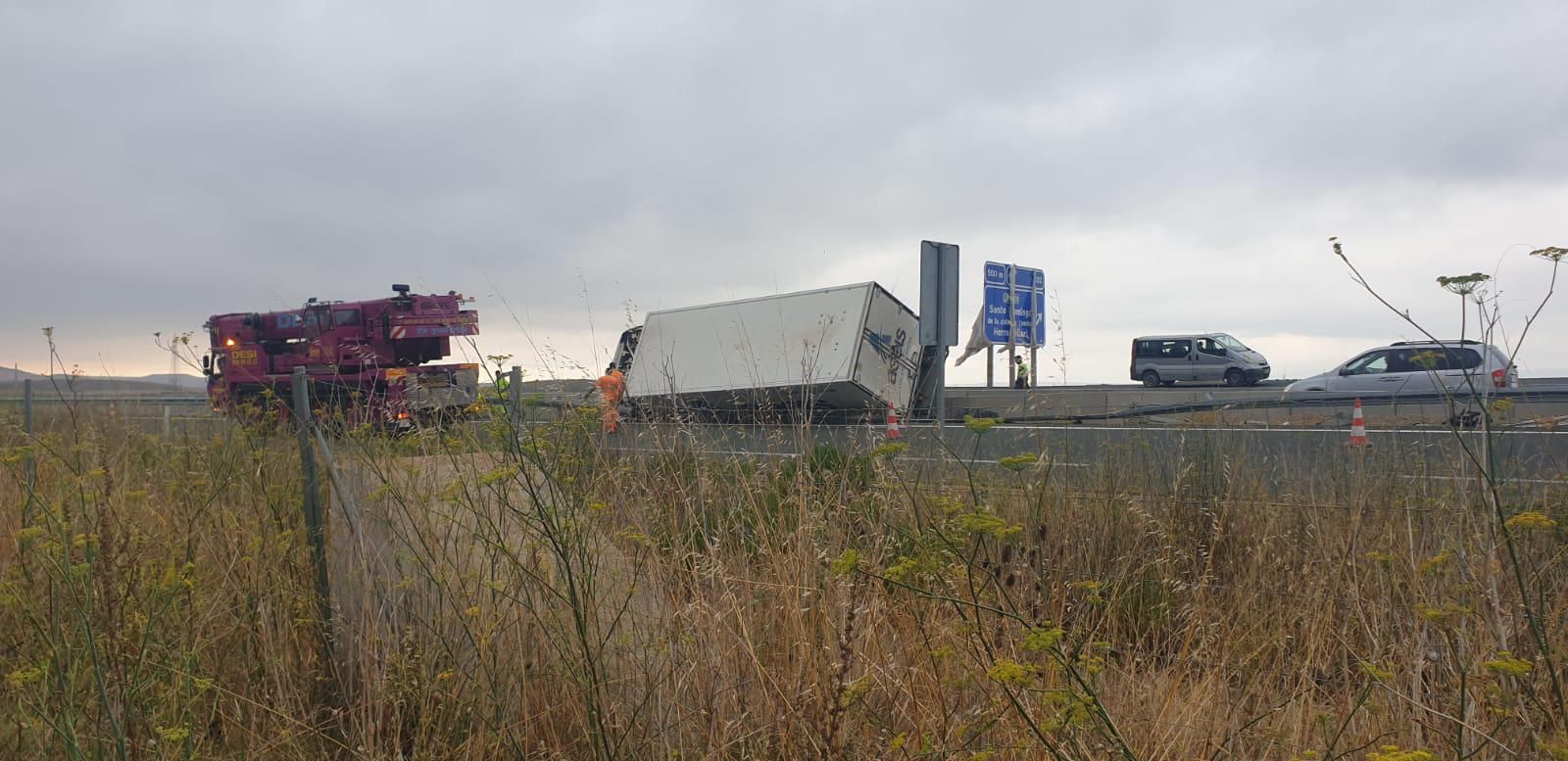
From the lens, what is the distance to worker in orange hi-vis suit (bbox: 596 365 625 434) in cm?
442

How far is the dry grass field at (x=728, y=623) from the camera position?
2531 millimetres

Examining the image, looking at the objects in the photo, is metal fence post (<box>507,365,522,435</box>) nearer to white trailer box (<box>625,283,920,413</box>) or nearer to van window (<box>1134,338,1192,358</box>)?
white trailer box (<box>625,283,920,413</box>)

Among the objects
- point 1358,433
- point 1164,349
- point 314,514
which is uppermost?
point 1164,349

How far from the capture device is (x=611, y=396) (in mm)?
4547

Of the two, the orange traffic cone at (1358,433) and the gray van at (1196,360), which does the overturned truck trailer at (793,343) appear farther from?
the gray van at (1196,360)

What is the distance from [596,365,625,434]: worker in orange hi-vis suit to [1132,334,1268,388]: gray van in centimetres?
3240

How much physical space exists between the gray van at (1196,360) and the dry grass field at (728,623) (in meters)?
31.0

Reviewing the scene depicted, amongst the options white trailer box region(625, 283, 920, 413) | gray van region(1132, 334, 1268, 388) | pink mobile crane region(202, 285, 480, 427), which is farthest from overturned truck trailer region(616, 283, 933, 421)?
gray van region(1132, 334, 1268, 388)

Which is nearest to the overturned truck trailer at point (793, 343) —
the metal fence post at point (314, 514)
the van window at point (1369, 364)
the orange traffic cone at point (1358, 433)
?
the orange traffic cone at point (1358, 433)

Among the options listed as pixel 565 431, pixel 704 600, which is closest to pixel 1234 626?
pixel 704 600

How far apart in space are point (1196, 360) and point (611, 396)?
33.6 m

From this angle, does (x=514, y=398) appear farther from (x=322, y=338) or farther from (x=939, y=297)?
(x=322, y=338)

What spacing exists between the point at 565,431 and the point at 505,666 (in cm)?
81

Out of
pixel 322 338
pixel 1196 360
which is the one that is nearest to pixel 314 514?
pixel 322 338
